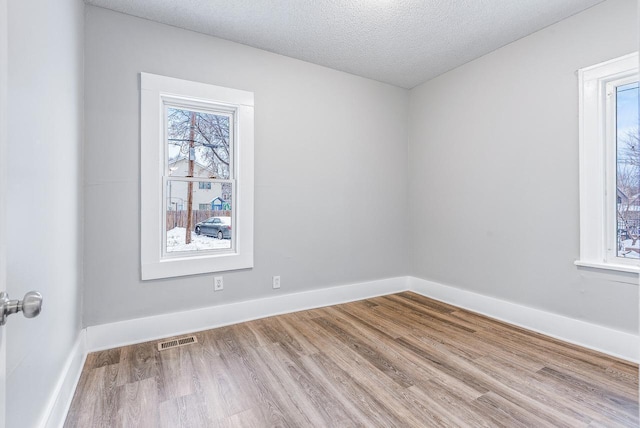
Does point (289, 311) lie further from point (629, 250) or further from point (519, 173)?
point (629, 250)

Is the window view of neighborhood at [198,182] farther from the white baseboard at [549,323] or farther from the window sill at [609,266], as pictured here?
the window sill at [609,266]

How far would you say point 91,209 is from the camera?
7.68ft

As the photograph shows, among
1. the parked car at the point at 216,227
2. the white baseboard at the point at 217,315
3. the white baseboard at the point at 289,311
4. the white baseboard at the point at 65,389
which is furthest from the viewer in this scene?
the parked car at the point at 216,227

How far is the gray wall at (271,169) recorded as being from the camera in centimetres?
238

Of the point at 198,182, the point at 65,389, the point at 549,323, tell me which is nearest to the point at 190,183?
the point at 198,182

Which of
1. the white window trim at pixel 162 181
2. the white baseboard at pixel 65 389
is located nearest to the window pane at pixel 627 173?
the white window trim at pixel 162 181

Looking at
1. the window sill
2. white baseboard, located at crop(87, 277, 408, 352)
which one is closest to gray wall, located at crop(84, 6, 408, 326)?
white baseboard, located at crop(87, 277, 408, 352)

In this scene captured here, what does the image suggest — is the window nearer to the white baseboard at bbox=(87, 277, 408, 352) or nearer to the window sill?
the window sill

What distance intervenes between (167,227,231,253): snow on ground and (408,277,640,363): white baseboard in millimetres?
2483

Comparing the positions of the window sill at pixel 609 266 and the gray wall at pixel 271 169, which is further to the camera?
the gray wall at pixel 271 169

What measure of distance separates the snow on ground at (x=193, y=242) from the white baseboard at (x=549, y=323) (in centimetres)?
248

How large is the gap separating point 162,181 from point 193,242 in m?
0.60

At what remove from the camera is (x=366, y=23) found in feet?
8.50

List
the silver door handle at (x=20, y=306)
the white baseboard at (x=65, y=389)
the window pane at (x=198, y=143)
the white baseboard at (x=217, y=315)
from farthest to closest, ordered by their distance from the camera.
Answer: the window pane at (x=198, y=143) < the white baseboard at (x=217, y=315) < the white baseboard at (x=65, y=389) < the silver door handle at (x=20, y=306)
